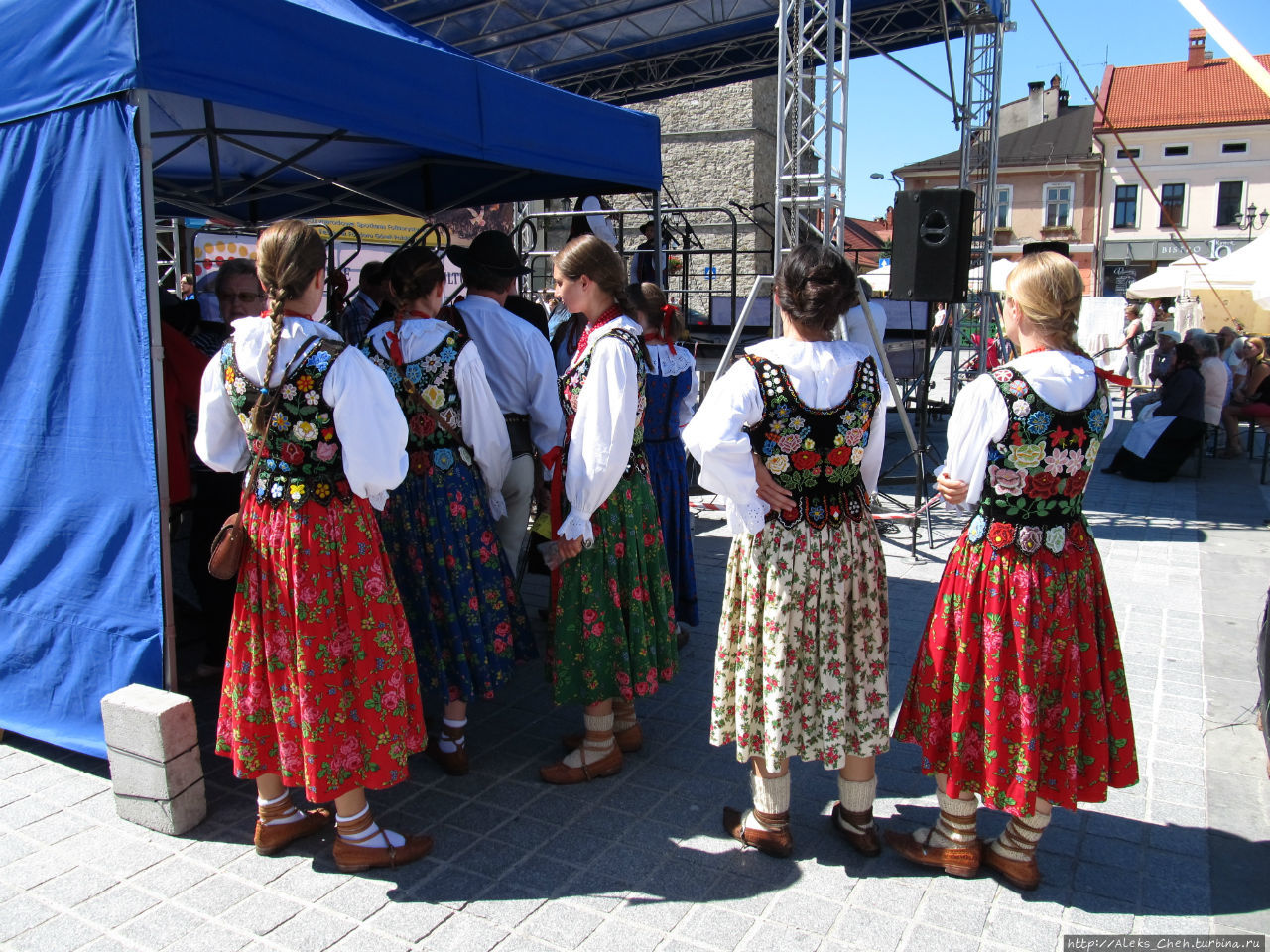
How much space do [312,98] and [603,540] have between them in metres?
1.66

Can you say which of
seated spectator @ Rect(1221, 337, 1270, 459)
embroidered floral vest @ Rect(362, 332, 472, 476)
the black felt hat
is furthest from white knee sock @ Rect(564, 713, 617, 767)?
seated spectator @ Rect(1221, 337, 1270, 459)

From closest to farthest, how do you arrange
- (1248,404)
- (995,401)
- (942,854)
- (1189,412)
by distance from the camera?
(995,401), (942,854), (1189,412), (1248,404)

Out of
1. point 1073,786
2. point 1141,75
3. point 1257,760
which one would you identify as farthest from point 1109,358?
point 1141,75

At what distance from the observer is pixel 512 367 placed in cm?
318

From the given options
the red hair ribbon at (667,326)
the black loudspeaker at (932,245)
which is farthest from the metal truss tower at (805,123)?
the red hair ribbon at (667,326)

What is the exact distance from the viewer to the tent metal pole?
251 centimetres

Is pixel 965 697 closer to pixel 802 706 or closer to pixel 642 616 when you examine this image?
pixel 802 706

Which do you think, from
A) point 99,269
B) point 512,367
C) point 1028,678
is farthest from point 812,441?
point 99,269

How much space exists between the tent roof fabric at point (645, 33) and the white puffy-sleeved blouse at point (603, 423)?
6035 mm

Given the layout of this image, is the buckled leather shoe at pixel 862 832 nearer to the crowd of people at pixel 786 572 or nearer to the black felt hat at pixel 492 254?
the crowd of people at pixel 786 572

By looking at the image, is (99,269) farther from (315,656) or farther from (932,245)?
(932,245)

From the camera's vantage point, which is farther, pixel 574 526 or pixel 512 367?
pixel 512 367

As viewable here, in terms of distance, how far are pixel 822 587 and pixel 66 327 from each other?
7.59 feet

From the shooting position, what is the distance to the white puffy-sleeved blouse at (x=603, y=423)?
2.67 m
